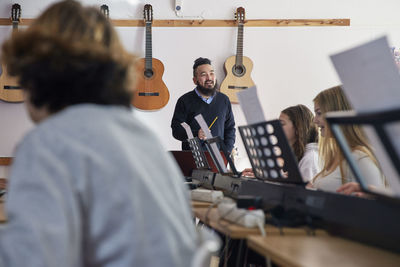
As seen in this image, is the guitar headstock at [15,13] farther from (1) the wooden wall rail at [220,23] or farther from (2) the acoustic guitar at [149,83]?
(2) the acoustic guitar at [149,83]

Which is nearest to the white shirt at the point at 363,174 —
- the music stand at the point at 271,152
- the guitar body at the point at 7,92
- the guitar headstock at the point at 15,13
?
the music stand at the point at 271,152

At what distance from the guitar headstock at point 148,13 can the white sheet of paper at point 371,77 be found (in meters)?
4.15

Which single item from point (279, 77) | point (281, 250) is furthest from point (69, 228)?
point (279, 77)

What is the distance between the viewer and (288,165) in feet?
5.48

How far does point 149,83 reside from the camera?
5027 millimetres

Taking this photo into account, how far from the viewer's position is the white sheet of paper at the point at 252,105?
1.73m

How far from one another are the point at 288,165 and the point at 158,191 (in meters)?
0.96

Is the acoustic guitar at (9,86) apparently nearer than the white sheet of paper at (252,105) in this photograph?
No

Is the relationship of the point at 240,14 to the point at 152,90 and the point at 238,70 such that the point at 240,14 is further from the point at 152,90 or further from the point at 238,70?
the point at 152,90

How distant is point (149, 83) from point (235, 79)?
0.90m

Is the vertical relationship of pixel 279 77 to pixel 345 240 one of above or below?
above

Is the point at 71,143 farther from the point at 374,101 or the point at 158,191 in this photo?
the point at 374,101

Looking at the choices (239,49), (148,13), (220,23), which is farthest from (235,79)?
(148,13)

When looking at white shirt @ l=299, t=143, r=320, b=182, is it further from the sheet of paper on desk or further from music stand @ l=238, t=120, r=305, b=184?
the sheet of paper on desk
